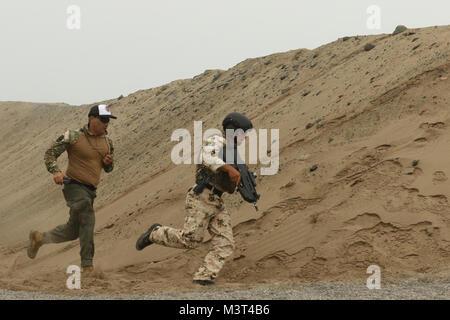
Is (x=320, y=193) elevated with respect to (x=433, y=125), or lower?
lower

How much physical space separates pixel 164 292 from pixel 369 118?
15.4 feet

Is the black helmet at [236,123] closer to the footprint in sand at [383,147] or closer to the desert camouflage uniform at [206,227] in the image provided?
the desert camouflage uniform at [206,227]

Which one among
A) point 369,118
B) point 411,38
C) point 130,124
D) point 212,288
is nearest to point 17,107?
point 130,124

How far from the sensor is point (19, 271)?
9.86m

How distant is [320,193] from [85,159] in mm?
2864

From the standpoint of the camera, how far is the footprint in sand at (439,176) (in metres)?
7.18

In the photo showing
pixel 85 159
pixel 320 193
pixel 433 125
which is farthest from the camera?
pixel 433 125

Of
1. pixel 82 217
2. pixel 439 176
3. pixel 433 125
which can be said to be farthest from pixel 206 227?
pixel 433 125

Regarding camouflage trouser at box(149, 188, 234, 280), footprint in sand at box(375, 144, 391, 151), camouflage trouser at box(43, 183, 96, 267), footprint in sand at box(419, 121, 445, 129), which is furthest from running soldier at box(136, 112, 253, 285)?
footprint in sand at box(419, 121, 445, 129)

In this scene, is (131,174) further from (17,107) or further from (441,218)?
(17,107)

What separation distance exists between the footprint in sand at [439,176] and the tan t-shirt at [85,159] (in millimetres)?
3730

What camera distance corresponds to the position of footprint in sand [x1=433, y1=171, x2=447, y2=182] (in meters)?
7.18

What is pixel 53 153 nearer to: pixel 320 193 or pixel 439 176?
pixel 320 193

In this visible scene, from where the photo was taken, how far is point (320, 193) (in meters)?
→ 7.80
